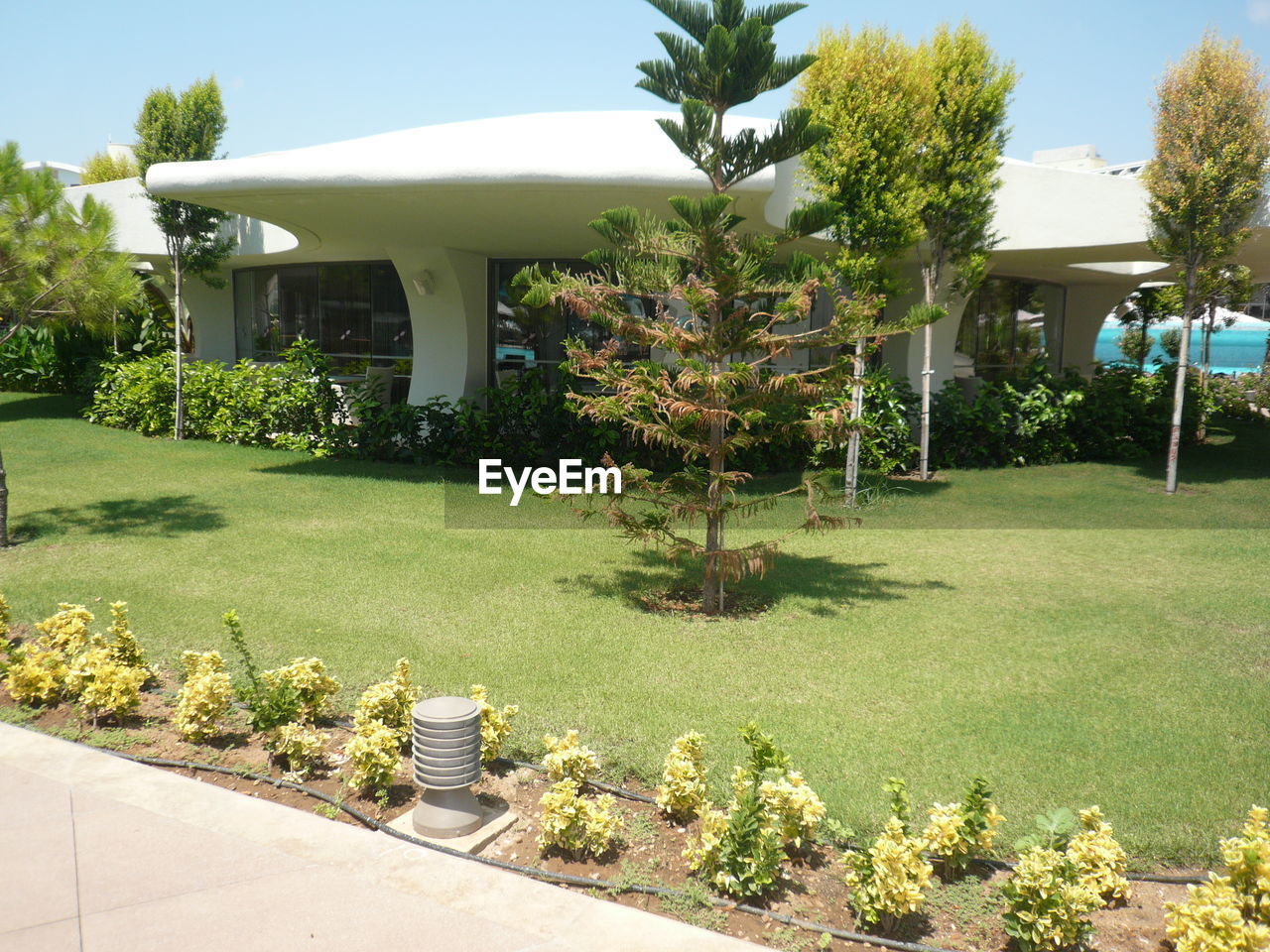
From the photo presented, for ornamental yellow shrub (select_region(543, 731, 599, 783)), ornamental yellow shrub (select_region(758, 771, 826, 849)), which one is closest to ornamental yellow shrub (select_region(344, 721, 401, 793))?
ornamental yellow shrub (select_region(543, 731, 599, 783))

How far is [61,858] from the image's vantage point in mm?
3139

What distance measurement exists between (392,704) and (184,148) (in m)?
12.3

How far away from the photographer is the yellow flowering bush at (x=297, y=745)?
381cm

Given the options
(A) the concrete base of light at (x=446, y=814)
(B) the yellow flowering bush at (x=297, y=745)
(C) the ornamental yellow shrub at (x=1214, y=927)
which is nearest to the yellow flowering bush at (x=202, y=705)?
(B) the yellow flowering bush at (x=297, y=745)

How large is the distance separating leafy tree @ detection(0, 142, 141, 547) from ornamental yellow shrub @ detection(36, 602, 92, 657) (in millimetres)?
3205

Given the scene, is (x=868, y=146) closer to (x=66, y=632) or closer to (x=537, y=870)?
(x=66, y=632)

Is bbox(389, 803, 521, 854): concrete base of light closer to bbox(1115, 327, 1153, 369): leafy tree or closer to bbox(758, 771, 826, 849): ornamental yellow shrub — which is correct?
bbox(758, 771, 826, 849): ornamental yellow shrub

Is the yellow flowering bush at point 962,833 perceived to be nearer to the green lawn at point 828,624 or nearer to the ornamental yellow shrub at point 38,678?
the green lawn at point 828,624

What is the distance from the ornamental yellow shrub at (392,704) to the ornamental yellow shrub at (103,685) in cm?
114

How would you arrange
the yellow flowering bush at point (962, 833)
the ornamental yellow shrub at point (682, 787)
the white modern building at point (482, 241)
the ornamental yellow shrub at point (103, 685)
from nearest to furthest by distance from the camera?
the yellow flowering bush at point (962, 833)
the ornamental yellow shrub at point (682, 787)
the ornamental yellow shrub at point (103, 685)
the white modern building at point (482, 241)

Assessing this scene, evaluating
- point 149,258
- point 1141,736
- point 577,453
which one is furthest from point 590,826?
point 149,258

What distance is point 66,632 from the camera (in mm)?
4902

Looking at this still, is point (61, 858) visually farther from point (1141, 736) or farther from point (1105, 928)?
point (1141, 736)

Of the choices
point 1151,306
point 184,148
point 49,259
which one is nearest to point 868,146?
point 49,259
